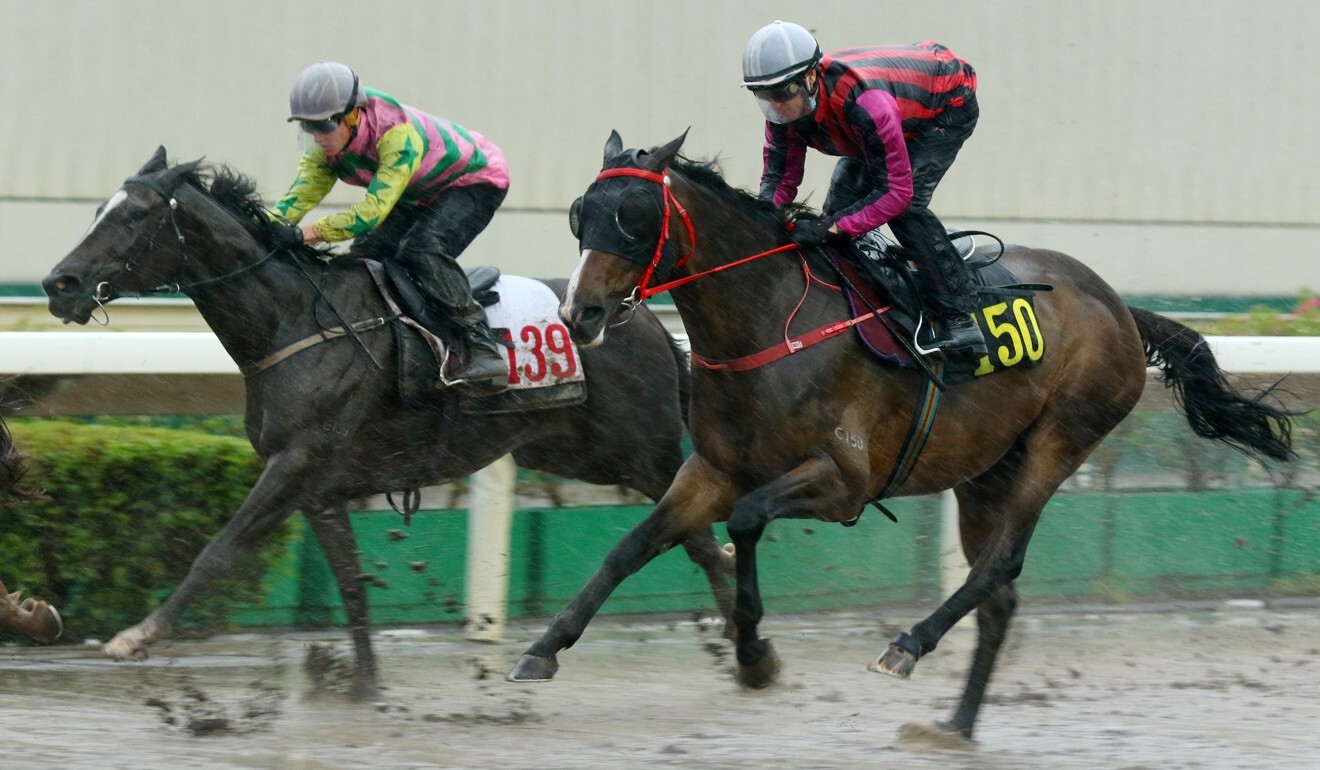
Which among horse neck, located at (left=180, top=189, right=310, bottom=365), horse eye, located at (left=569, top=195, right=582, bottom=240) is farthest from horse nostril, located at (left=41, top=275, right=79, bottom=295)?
horse eye, located at (left=569, top=195, right=582, bottom=240)

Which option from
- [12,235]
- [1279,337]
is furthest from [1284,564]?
[12,235]

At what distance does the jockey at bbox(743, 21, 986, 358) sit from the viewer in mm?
4395

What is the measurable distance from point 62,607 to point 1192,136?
23.9ft

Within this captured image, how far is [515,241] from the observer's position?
29.5ft

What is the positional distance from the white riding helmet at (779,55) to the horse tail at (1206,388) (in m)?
1.84

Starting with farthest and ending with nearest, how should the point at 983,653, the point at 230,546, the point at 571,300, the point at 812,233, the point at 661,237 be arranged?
1. the point at 983,653
2. the point at 230,546
3. the point at 812,233
4. the point at 661,237
5. the point at 571,300

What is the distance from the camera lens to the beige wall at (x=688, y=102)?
27.7 ft

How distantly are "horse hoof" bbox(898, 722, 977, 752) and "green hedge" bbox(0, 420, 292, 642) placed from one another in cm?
224

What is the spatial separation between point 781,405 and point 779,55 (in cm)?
92

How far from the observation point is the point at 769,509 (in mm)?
4305

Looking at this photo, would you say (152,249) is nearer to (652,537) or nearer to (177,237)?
(177,237)

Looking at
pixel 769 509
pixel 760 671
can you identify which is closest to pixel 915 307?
pixel 769 509

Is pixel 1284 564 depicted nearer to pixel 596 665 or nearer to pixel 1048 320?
pixel 1048 320

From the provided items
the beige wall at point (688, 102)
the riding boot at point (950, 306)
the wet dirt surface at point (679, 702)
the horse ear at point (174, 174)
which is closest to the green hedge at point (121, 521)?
the wet dirt surface at point (679, 702)
